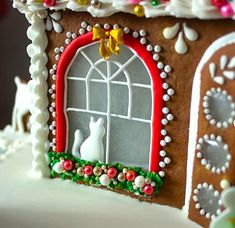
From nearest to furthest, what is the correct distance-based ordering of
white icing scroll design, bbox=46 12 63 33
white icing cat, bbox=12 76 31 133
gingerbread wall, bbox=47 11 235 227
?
gingerbread wall, bbox=47 11 235 227 < white icing scroll design, bbox=46 12 63 33 < white icing cat, bbox=12 76 31 133

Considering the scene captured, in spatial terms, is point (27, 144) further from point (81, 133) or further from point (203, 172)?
point (203, 172)

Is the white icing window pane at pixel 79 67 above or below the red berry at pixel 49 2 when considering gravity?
below

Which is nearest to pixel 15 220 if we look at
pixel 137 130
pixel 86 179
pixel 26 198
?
pixel 26 198

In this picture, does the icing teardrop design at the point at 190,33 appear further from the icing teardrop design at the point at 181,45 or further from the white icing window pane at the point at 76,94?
the white icing window pane at the point at 76,94

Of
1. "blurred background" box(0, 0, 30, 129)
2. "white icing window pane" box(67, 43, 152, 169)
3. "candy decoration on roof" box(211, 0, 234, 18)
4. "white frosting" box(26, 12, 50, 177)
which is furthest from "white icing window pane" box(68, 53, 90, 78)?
"blurred background" box(0, 0, 30, 129)

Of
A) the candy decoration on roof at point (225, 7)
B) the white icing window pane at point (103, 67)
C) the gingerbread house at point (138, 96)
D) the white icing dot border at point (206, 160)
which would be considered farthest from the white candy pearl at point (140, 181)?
the candy decoration on roof at point (225, 7)

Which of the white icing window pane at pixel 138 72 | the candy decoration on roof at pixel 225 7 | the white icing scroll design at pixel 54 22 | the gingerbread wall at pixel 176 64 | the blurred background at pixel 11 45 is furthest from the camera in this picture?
the blurred background at pixel 11 45

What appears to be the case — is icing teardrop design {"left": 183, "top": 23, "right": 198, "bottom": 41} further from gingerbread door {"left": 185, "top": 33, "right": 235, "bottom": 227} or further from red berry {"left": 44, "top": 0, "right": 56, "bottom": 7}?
red berry {"left": 44, "top": 0, "right": 56, "bottom": 7}
